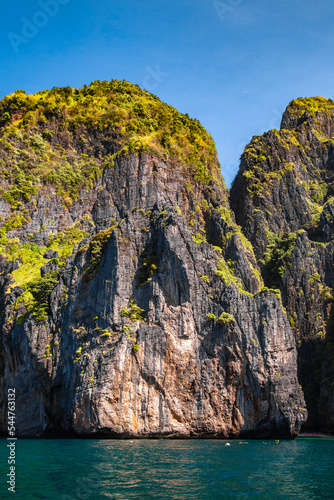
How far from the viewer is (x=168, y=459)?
28891 millimetres

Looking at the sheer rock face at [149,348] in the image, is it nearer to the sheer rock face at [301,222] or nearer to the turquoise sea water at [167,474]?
the turquoise sea water at [167,474]

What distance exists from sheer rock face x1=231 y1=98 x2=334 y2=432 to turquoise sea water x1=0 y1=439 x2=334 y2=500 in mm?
31021

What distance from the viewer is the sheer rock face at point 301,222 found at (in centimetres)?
6525

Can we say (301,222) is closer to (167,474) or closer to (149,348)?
(149,348)

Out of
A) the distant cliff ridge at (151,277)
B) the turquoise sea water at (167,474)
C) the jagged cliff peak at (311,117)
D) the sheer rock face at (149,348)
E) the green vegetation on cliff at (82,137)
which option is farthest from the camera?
the jagged cliff peak at (311,117)

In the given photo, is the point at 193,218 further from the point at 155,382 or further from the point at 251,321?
the point at 155,382

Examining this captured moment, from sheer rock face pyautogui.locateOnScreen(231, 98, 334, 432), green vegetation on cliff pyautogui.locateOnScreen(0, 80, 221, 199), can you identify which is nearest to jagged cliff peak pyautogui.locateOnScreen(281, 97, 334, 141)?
sheer rock face pyautogui.locateOnScreen(231, 98, 334, 432)

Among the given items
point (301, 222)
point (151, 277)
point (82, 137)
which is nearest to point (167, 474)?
point (151, 277)

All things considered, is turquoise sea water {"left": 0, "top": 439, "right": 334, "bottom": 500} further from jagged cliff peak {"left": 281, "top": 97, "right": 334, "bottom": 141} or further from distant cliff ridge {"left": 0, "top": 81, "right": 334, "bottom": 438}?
jagged cliff peak {"left": 281, "top": 97, "right": 334, "bottom": 141}

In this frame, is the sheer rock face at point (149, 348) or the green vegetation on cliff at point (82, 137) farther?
the green vegetation on cliff at point (82, 137)

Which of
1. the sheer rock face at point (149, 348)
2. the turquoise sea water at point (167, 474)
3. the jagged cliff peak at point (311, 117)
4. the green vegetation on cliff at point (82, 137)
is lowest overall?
the turquoise sea water at point (167, 474)

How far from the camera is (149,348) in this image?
48.7 meters

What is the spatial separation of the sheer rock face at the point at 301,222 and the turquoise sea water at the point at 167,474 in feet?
102

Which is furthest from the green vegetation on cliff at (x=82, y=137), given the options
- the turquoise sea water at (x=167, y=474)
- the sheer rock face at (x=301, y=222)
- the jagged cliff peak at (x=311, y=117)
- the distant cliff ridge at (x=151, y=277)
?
the turquoise sea water at (x=167, y=474)
